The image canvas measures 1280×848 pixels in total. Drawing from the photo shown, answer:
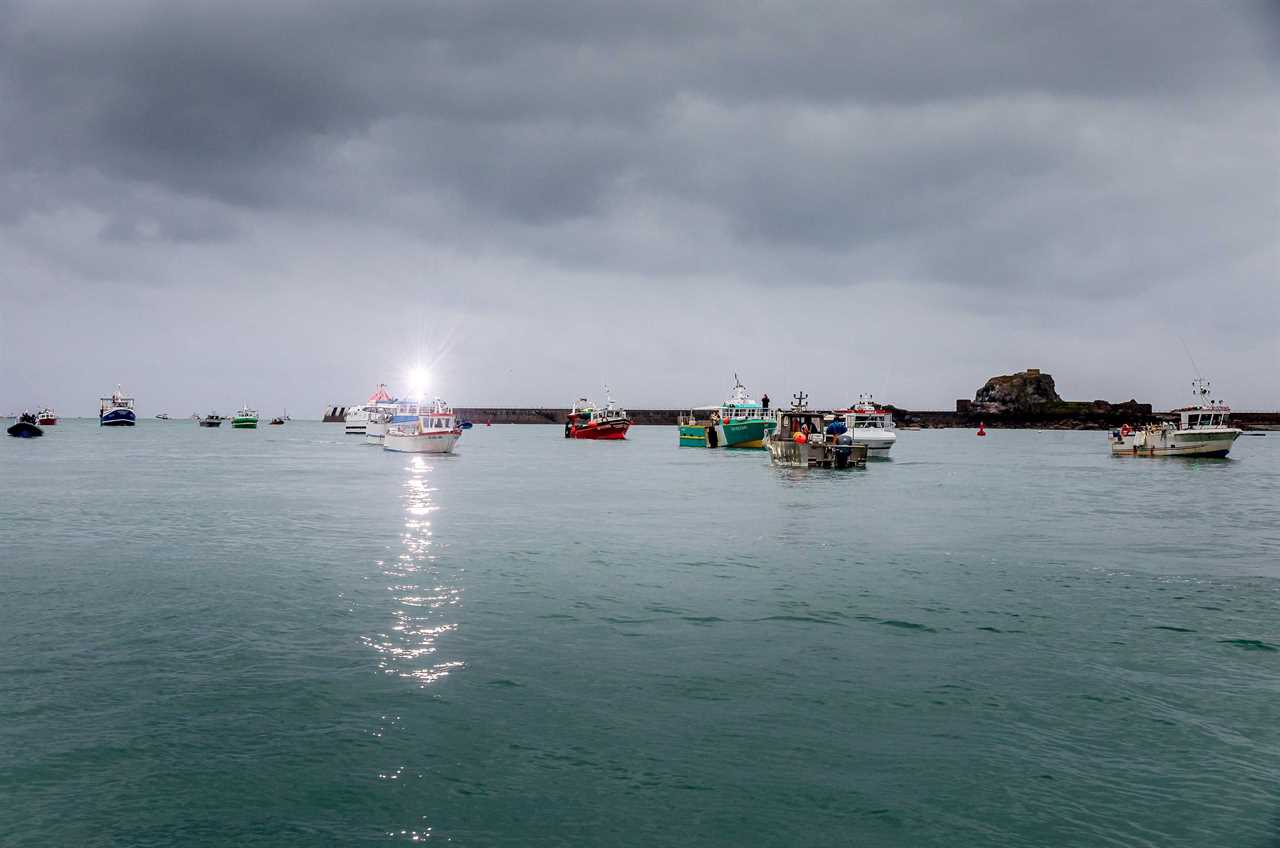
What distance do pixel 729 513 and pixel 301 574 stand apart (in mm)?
16726

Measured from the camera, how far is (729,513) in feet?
102

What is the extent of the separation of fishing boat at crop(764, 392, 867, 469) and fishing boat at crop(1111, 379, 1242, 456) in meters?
32.8

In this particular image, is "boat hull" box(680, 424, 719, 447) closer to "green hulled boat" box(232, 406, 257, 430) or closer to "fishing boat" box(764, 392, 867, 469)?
"fishing boat" box(764, 392, 867, 469)

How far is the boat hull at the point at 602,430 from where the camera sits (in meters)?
114

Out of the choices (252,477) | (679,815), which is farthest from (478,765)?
(252,477)

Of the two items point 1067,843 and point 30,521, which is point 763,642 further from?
point 30,521

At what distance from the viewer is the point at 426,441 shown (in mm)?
77188

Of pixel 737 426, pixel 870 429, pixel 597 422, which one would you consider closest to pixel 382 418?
pixel 597 422

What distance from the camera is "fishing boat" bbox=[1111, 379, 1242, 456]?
70312 millimetres

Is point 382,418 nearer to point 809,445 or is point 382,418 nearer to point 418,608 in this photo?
point 809,445

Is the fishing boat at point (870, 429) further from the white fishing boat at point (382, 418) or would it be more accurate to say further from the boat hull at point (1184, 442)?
the white fishing boat at point (382, 418)

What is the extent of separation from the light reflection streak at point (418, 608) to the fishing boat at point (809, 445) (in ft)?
112

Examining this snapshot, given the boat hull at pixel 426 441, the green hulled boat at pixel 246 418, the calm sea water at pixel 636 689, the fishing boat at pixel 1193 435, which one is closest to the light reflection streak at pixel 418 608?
the calm sea water at pixel 636 689

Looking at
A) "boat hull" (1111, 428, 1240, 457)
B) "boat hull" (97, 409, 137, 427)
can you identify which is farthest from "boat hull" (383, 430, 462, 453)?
"boat hull" (97, 409, 137, 427)
